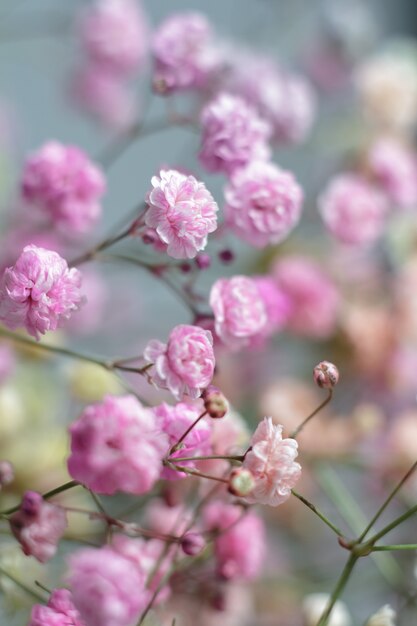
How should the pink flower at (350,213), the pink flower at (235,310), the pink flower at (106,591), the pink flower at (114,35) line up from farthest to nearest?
the pink flower at (114,35) → the pink flower at (350,213) → the pink flower at (235,310) → the pink flower at (106,591)

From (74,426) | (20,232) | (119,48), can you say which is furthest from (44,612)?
(119,48)

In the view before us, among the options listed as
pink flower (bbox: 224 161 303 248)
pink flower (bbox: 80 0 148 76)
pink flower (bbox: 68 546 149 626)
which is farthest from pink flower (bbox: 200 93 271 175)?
pink flower (bbox: 80 0 148 76)

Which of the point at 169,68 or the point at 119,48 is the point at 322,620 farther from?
the point at 119,48

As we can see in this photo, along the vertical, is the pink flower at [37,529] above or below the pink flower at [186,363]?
Answer: below

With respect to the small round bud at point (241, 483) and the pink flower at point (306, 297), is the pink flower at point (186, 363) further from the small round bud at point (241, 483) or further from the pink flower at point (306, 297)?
the pink flower at point (306, 297)

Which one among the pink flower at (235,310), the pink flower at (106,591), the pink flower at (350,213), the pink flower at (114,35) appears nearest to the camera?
the pink flower at (106,591)

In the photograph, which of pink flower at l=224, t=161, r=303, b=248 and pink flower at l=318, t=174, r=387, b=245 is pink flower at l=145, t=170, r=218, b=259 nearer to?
pink flower at l=224, t=161, r=303, b=248

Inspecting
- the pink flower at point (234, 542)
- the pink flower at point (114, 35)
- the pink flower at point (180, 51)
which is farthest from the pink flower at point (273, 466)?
the pink flower at point (114, 35)
